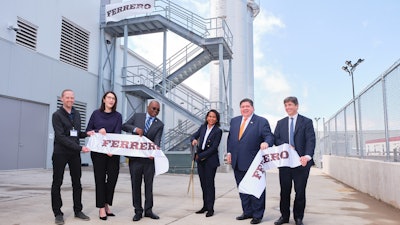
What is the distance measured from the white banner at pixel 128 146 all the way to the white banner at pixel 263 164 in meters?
1.26

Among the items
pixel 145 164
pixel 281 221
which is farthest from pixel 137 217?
pixel 281 221

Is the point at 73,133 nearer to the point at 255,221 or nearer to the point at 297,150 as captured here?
the point at 255,221

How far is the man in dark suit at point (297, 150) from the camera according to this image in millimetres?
4773

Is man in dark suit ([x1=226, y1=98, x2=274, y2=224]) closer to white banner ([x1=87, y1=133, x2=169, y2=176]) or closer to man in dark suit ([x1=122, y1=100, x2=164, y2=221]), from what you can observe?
white banner ([x1=87, y1=133, x2=169, y2=176])

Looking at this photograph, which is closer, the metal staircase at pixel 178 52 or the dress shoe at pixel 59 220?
the dress shoe at pixel 59 220

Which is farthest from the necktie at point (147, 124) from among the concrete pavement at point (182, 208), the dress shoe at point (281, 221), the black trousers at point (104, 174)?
the dress shoe at point (281, 221)

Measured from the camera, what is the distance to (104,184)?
503 centimetres

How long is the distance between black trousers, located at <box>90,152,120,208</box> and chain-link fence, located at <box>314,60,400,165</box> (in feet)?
16.5

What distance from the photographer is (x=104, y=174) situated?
16.4 ft

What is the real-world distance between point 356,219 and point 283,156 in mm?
1684

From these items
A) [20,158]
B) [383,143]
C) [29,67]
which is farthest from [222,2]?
[383,143]

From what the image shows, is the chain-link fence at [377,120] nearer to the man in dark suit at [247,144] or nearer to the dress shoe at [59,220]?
the man in dark suit at [247,144]

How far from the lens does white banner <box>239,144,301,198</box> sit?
15.8ft

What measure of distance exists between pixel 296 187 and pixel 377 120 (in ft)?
12.9
